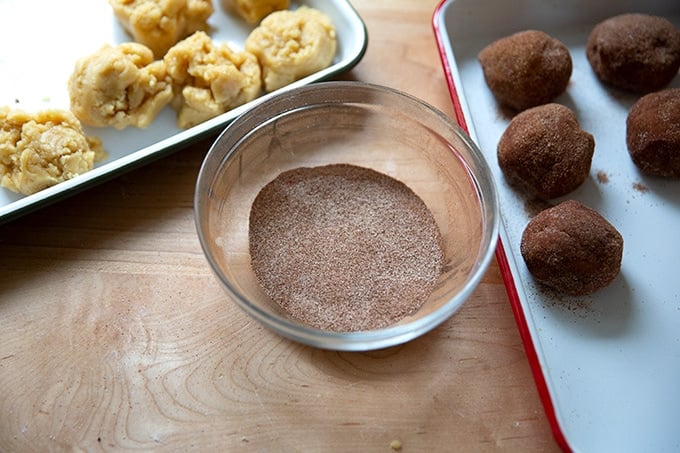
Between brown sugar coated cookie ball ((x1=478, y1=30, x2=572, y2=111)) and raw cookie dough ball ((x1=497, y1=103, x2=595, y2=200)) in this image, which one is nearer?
raw cookie dough ball ((x1=497, y1=103, x2=595, y2=200))

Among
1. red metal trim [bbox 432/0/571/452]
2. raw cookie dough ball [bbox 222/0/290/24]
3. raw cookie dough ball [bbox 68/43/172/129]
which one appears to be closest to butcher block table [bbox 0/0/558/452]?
red metal trim [bbox 432/0/571/452]

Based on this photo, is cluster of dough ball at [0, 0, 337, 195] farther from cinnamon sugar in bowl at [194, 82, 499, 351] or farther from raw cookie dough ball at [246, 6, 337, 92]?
cinnamon sugar in bowl at [194, 82, 499, 351]

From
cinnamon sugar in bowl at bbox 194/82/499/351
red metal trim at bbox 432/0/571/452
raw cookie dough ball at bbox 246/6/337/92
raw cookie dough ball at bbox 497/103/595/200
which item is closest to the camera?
red metal trim at bbox 432/0/571/452

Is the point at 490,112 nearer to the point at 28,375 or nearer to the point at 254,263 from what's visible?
the point at 254,263

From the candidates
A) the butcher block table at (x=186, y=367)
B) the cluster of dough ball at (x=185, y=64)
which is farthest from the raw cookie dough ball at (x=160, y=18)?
the butcher block table at (x=186, y=367)

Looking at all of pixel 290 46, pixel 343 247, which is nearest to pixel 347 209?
pixel 343 247
